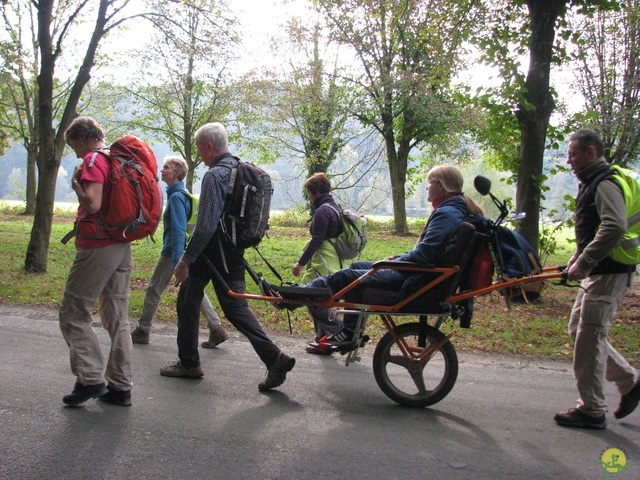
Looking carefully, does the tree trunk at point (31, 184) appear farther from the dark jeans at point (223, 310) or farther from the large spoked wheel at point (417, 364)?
the large spoked wheel at point (417, 364)

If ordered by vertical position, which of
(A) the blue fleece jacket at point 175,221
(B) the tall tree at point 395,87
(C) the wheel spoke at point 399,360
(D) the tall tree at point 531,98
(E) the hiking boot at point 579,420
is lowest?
(E) the hiking boot at point 579,420

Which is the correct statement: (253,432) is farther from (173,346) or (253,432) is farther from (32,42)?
(32,42)

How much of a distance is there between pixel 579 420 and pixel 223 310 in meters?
2.85

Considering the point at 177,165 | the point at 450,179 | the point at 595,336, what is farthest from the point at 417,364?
the point at 177,165

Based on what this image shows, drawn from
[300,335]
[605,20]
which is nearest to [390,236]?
[605,20]

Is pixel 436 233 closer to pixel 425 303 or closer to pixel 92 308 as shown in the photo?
pixel 425 303

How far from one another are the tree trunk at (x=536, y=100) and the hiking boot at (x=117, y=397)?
7.34 metres

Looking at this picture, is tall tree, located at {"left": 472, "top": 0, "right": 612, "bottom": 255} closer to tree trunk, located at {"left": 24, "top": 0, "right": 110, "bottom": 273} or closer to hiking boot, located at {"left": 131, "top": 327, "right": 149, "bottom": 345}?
hiking boot, located at {"left": 131, "top": 327, "right": 149, "bottom": 345}

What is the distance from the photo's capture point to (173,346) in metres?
6.17

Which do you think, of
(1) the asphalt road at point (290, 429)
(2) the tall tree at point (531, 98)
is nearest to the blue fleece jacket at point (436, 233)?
(1) the asphalt road at point (290, 429)

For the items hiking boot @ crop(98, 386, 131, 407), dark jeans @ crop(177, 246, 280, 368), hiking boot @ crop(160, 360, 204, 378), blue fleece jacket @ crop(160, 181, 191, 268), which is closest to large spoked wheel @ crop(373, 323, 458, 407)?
dark jeans @ crop(177, 246, 280, 368)

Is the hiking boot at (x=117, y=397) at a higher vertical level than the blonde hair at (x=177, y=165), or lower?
lower

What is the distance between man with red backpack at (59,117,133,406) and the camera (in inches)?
162

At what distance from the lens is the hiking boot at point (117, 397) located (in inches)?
168
